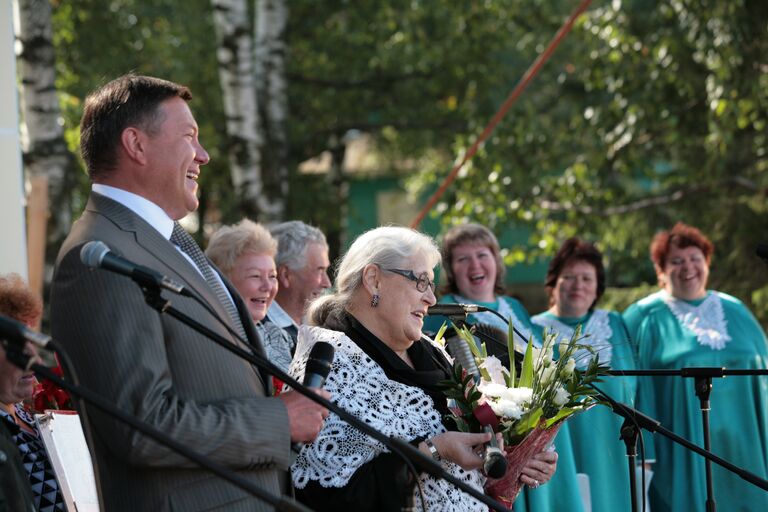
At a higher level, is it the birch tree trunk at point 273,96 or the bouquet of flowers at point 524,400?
the birch tree trunk at point 273,96

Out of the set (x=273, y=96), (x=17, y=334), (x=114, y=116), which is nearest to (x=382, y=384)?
(x=114, y=116)

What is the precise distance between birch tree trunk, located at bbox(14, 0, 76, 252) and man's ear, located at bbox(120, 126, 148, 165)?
5744mm

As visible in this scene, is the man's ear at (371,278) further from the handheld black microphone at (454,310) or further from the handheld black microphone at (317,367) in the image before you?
the handheld black microphone at (317,367)

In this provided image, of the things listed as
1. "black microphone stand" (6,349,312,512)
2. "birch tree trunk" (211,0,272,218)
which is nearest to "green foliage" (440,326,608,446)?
"black microphone stand" (6,349,312,512)

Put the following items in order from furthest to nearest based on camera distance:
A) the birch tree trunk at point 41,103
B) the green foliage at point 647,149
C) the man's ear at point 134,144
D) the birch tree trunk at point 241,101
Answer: the birch tree trunk at point 241,101
the green foliage at point 647,149
the birch tree trunk at point 41,103
the man's ear at point 134,144

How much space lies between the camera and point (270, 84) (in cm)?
1088

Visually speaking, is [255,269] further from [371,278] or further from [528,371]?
[528,371]

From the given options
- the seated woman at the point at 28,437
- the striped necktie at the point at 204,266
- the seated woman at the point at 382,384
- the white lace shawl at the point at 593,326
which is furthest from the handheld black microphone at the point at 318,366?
the white lace shawl at the point at 593,326

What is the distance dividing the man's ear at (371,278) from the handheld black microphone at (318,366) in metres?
Answer: 0.88

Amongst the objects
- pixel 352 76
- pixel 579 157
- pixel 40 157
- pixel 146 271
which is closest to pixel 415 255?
pixel 146 271

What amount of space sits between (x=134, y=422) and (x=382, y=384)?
51.3 inches

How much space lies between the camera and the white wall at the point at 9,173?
529 cm

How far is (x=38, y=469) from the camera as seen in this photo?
134 inches

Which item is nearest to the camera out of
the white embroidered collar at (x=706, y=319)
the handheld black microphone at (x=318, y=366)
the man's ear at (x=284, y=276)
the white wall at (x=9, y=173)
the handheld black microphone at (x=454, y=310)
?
the handheld black microphone at (x=318, y=366)
